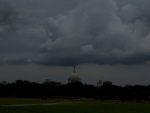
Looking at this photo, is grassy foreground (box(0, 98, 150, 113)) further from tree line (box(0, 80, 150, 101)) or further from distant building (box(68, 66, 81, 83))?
distant building (box(68, 66, 81, 83))

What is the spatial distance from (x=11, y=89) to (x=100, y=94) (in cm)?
3665

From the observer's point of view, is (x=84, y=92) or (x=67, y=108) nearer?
(x=67, y=108)

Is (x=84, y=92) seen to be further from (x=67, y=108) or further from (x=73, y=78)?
(x=67, y=108)

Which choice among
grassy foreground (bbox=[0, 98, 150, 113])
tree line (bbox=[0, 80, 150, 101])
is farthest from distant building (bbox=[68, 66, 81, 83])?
grassy foreground (bbox=[0, 98, 150, 113])

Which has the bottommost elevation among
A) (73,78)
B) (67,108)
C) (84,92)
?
(67,108)

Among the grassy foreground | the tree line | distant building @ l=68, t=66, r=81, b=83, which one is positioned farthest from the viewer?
distant building @ l=68, t=66, r=81, b=83

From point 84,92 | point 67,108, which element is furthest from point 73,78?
point 67,108

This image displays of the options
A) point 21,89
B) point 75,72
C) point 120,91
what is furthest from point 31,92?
point 75,72

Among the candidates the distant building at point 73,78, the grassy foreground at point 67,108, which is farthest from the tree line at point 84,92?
the distant building at point 73,78

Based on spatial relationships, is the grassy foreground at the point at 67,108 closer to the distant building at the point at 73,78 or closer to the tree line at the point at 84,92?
the tree line at the point at 84,92

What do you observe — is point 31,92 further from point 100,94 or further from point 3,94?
point 100,94

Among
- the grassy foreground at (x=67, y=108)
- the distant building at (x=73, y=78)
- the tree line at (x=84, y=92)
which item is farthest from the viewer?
the distant building at (x=73, y=78)

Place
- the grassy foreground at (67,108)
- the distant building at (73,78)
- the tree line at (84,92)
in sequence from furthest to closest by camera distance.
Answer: the distant building at (73,78) < the tree line at (84,92) < the grassy foreground at (67,108)

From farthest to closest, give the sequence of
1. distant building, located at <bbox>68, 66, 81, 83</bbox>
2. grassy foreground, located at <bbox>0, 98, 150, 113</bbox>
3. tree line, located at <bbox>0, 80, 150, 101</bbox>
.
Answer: distant building, located at <bbox>68, 66, 81, 83</bbox>, tree line, located at <bbox>0, 80, 150, 101</bbox>, grassy foreground, located at <bbox>0, 98, 150, 113</bbox>
